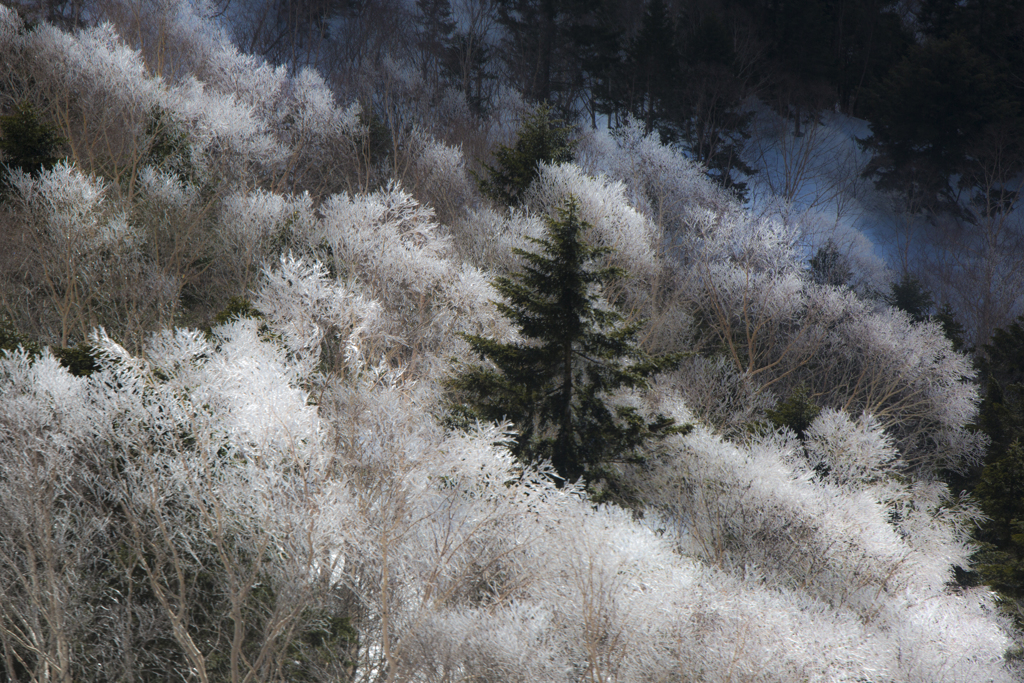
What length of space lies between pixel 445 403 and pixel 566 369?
3501 mm

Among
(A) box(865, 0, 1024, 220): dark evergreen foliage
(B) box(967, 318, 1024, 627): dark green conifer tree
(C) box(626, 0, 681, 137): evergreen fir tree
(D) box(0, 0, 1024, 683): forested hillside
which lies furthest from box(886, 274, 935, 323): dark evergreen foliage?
(C) box(626, 0, 681, 137): evergreen fir tree

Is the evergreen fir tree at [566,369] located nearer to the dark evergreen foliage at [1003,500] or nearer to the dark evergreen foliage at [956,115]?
the dark evergreen foliage at [1003,500]

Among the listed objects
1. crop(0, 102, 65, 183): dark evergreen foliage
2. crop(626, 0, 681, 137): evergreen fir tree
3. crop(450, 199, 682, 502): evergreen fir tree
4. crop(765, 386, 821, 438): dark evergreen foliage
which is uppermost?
crop(626, 0, 681, 137): evergreen fir tree

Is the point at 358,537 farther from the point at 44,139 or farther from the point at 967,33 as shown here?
the point at 967,33

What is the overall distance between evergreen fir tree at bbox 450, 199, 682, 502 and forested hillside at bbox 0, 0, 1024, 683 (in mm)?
83

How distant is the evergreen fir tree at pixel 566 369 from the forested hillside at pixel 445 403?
3.3 inches

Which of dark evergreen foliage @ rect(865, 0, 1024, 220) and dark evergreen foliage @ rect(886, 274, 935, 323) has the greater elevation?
dark evergreen foliage @ rect(865, 0, 1024, 220)

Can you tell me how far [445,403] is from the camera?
705 inches

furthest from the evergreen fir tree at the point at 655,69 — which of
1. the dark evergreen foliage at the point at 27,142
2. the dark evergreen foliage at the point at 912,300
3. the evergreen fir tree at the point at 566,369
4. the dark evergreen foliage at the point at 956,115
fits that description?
the dark evergreen foliage at the point at 27,142

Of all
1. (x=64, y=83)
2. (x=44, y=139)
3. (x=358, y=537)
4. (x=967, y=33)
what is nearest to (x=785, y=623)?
(x=358, y=537)

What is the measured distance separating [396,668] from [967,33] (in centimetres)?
4233

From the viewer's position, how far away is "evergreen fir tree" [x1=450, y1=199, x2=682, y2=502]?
52.3 ft

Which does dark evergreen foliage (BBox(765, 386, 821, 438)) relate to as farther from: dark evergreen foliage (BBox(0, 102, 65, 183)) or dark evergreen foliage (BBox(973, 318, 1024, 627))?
dark evergreen foliage (BBox(0, 102, 65, 183))

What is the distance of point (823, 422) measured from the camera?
20281 millimetres
